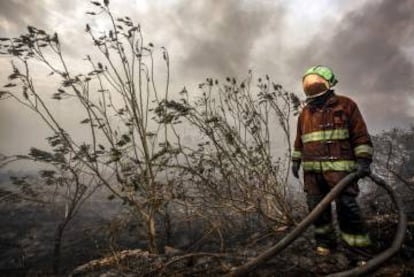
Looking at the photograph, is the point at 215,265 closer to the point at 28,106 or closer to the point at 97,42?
the point at 97,42

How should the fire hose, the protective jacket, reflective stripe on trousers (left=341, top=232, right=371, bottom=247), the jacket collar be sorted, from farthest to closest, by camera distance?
the jacket collar
the protective jacket
reflective stripe on trousers (left=341, top=232, right=371, bottom=247)
the fire hose

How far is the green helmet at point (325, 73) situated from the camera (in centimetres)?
353

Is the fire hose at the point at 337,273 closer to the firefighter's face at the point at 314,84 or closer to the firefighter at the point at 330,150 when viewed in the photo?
the firefighter at the point at 330,150

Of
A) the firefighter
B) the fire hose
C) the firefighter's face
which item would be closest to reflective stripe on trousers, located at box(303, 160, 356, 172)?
the firefighter

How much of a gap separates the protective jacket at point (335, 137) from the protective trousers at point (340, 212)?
10 cm

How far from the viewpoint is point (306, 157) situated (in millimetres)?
3674

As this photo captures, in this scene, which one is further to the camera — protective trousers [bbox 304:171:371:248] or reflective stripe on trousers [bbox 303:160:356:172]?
reflective stripe on trousers [bbox 303:160:356:172]

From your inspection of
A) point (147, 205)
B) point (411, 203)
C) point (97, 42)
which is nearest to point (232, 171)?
point (147, 205)

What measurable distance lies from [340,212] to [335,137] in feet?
2.46

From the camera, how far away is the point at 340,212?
3314 mm

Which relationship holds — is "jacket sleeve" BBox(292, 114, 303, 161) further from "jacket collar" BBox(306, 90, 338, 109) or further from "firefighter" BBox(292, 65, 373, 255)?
"jacket collar" BBox(306, 90, 338, 109)

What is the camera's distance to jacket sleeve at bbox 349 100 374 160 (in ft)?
10.4

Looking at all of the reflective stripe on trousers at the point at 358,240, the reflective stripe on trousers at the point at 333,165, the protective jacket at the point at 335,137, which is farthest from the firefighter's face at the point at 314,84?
the reflective stripe on trousers at the point at 358,240

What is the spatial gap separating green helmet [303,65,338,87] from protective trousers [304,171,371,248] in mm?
975
